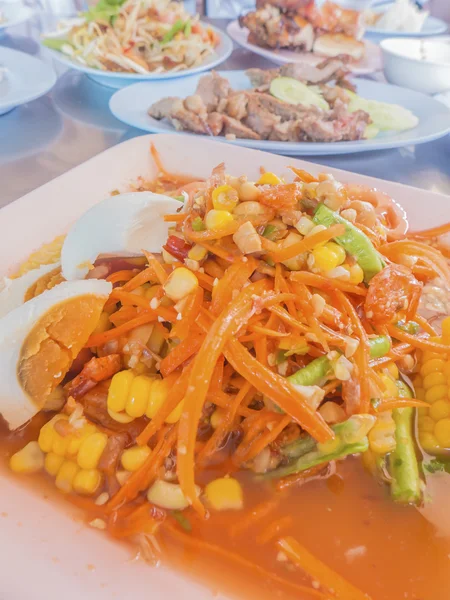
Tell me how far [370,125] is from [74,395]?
2.03 meters

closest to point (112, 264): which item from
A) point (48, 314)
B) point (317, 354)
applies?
point (48, 314)

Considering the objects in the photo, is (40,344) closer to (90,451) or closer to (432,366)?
(90,451)

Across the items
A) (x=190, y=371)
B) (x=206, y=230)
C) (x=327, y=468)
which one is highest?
(x=206, y=230)

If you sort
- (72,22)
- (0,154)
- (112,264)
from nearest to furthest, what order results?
1. (112,264)
2. (0,154)
3. (72,22)

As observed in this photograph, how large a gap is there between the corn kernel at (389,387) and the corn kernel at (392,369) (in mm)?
31

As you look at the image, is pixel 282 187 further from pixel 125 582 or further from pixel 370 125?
pixel 370 125

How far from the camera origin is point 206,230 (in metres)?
1.27

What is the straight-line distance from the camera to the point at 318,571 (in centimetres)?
102

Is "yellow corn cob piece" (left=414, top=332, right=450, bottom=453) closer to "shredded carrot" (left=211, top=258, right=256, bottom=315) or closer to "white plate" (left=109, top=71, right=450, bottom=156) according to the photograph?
"shredded carrot" (left=211, top=258, right=256, bottom=315)

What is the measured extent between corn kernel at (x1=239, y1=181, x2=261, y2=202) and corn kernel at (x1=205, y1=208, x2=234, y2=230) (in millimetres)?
83

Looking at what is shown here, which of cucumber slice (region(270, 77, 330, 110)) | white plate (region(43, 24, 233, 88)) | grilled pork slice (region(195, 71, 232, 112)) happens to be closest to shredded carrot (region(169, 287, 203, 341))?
grilled pork slice (region(195, 71, 232, 112))

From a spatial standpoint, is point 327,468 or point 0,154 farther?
point 0,154

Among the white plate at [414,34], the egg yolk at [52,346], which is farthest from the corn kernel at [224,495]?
the white plate at [414,34]

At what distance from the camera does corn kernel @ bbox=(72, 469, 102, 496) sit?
114 cm
